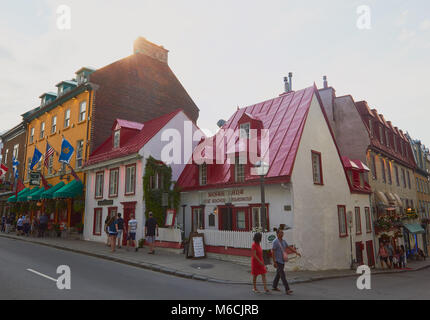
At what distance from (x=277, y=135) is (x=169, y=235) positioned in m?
8.08

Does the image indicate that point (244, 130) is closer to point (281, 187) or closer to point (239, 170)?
point (239, 170)

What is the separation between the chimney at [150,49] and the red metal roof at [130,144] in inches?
381

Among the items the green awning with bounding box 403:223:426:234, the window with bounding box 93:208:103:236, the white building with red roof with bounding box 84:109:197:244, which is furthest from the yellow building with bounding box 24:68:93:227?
the green awning with bounding box 403:223:426:234

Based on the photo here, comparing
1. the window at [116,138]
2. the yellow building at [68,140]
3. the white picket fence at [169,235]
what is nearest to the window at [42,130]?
the yellow building at [68,140]

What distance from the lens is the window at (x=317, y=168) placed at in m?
17.2

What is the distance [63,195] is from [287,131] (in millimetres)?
16437

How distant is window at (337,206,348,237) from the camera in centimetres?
1830

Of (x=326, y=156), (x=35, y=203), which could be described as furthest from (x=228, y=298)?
(x=35, y=203)

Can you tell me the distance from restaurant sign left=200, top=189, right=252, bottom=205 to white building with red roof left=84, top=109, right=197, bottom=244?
3.59 m

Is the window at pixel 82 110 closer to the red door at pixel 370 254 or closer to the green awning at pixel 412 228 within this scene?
the red door at pixel 370 254

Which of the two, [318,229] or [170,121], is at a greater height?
[170,121]

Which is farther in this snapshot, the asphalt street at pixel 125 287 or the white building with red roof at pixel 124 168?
the white building with red roof at pixel 124 168
